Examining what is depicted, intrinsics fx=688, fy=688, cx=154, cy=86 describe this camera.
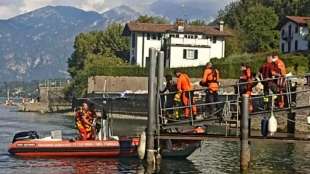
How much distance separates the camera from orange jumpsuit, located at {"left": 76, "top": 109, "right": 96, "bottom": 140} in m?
31.8

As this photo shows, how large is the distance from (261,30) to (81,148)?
252 feet

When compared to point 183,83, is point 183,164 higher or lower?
lower

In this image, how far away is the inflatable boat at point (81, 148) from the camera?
103ft

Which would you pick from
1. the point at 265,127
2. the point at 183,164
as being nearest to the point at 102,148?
A: the point at 183,164

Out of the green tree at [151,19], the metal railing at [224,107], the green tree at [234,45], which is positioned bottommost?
the metal railing at [224,107]

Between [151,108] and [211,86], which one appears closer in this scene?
[151,108]

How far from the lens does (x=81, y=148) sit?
31531 millimetres

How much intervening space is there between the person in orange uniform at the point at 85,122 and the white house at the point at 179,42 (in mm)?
62502

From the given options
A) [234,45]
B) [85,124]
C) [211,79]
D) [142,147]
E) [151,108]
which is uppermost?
[234,45]

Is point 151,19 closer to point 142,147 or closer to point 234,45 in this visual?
point 234,45

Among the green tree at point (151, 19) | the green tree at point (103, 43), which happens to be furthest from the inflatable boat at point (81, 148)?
the green tree at point (151, 19)

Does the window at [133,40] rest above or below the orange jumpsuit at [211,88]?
above

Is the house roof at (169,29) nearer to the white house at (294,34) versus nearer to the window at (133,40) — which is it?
the window at (133,40)

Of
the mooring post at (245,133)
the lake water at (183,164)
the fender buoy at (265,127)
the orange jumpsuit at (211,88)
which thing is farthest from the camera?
the lake water at (183,164)
